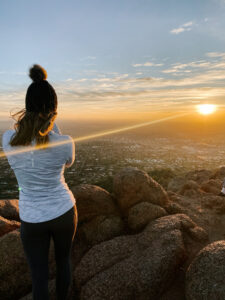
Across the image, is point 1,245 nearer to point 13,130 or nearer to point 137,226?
point 137,226

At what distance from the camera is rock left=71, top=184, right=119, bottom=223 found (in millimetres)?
7285

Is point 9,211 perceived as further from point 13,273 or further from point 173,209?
point 173,209

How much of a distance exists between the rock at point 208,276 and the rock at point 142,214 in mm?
2572

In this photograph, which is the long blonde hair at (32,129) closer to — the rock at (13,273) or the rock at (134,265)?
the rock at (134,265)

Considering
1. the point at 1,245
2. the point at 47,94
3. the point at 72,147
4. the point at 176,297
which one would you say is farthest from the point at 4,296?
the point at 47,94

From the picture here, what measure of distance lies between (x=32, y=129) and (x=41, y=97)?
15.8 inches

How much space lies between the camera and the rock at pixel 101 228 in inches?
269

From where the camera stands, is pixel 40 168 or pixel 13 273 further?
pixel 13 273

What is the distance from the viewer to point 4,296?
5.34 meters

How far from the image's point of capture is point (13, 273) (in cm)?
545

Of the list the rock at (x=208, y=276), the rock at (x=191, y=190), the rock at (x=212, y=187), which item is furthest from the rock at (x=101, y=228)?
the rock at (x=212, y=187)

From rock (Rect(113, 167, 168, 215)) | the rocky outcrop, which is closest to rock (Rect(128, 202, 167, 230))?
the rocky outcrop

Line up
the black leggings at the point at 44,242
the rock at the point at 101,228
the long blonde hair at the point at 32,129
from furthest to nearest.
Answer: the rock at the point at 101,228
the black leggings at the point at 44,242
the long blonde hair at the point at 32,129

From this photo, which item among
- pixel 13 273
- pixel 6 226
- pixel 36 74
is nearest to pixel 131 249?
pixel 13 273
